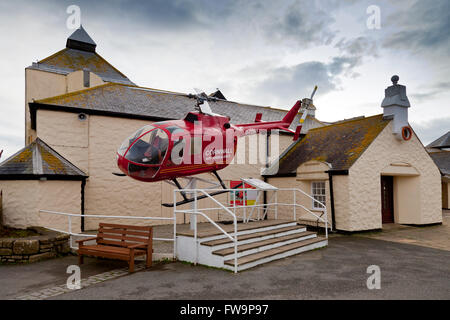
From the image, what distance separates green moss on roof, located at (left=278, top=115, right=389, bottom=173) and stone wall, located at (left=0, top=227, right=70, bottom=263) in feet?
32.9

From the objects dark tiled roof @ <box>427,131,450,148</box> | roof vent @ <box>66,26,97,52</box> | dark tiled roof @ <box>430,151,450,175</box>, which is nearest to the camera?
dark tiled roof @ <box>430,151,450,175</box>

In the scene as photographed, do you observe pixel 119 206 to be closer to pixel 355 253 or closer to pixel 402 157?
pixel 355 253

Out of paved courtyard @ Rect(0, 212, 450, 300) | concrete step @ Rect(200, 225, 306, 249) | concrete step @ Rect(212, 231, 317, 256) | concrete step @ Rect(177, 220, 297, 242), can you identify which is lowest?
paved courtyard @ Rect(0, 212, 450, 300)

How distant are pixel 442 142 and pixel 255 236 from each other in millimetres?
38476

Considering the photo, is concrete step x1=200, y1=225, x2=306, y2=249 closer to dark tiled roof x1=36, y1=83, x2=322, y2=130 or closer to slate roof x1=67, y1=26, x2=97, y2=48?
dark tiled roof x1=36, y1=83, x2=322, y2=130

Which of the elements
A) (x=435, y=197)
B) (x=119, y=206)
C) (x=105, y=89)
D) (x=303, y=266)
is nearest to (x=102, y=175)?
(x=119, y=206)

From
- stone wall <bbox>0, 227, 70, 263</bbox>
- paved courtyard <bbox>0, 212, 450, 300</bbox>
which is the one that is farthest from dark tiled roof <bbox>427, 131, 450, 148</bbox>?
stone wall <bbox>0, 227, 70, 263</bbox>

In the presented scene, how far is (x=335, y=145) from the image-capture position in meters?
13.9

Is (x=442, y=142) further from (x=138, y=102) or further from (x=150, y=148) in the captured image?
(x=150, y=148)

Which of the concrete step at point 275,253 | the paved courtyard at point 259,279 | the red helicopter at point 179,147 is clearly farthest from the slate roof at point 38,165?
the concrete step at point 275,253

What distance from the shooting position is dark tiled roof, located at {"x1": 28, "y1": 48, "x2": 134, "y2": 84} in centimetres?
2372

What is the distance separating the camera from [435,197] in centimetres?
1435
